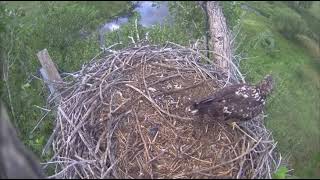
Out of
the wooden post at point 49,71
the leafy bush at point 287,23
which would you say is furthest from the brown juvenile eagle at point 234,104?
the leafy bush at point 287,23

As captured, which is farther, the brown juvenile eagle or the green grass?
the green grass

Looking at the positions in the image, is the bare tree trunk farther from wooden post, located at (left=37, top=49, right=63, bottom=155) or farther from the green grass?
wooden post, located at (left=37, top=49, right=63, bottom=155)

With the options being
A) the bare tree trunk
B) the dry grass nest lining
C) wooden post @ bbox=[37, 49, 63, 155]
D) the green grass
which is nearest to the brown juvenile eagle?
the dry grass nest lining

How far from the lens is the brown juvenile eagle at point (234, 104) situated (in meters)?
5.46

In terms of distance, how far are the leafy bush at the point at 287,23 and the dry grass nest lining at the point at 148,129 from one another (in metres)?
18.2

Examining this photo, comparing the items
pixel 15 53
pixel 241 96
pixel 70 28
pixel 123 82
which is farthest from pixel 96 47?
pixel 241 96

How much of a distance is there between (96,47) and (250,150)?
8.60 m

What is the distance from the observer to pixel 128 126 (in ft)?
18.7

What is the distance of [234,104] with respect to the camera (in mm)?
5461

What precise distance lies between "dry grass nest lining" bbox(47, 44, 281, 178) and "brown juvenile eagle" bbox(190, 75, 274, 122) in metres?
0.19

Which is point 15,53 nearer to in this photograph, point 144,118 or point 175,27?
point 144,118

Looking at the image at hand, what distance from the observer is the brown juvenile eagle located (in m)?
5.46

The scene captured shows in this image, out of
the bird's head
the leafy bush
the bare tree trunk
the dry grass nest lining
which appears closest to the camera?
the dry grass nest lining

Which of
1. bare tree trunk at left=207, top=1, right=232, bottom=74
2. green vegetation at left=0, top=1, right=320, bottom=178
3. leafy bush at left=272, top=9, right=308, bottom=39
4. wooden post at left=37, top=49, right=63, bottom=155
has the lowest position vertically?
leafy bush at left=272, top=9, right=308, bottom=39
